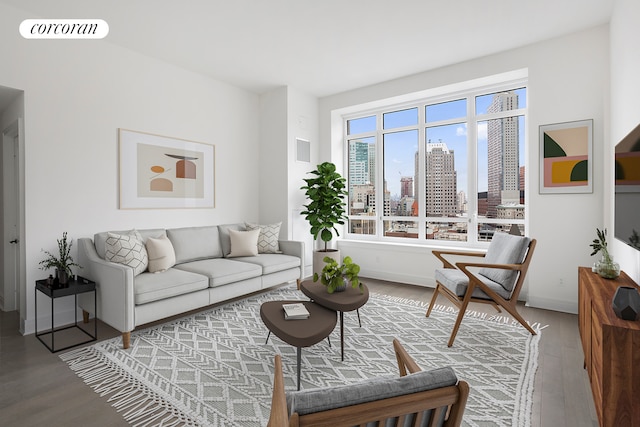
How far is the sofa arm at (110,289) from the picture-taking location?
2711 millimetres

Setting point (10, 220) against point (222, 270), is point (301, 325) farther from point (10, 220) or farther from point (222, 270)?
point (10, 220)

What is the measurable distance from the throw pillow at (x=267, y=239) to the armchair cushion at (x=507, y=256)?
2.74 metres

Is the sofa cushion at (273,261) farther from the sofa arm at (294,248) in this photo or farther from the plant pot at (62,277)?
the plant pot at (62,277)

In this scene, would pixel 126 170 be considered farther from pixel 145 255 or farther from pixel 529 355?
pixel 529 355

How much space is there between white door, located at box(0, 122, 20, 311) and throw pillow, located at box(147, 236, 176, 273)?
1487mm

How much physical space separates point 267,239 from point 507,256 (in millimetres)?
2993

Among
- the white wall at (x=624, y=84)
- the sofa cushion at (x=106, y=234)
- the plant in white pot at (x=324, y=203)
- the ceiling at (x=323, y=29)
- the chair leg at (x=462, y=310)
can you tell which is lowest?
the chair leg at (x=462, y=310)

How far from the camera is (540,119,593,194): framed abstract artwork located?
3.51m

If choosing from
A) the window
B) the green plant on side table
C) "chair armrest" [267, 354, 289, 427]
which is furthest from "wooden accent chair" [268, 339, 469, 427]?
the window

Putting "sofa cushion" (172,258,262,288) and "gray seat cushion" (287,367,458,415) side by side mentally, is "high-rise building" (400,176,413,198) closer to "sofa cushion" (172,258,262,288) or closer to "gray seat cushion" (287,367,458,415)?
"sofa cushion" (172,258,262,288)

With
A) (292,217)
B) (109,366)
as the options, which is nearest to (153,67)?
(292,217)

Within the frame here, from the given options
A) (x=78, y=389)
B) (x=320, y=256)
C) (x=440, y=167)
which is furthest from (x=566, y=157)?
(x=78, y=389)

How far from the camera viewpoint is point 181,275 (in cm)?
329

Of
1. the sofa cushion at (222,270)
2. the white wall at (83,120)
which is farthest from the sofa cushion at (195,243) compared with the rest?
the white wall at (83,120)
